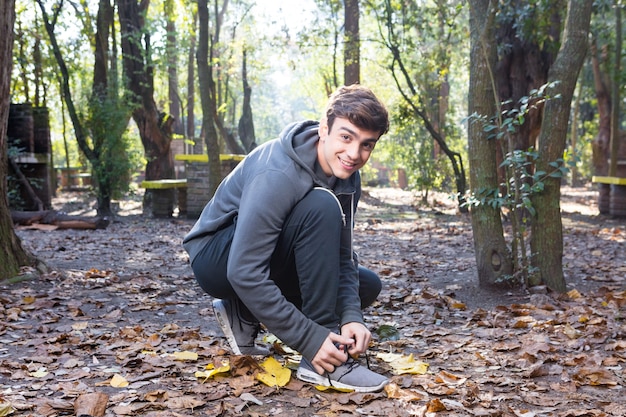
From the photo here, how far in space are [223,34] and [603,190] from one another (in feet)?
101

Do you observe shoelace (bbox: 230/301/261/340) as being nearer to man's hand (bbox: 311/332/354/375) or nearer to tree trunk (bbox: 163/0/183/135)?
man's hand (bbox: 311/332/354/375)

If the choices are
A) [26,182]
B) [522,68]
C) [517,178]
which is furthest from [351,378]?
[26,182]

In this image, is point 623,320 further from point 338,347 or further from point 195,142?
point 195,142

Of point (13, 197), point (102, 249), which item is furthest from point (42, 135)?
point (102, 249)

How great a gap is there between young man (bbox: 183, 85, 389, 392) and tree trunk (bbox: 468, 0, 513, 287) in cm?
189

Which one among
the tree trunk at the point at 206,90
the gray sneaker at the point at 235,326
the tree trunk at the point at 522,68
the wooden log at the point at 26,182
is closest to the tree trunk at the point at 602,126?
the tree trunk at the point at 522,68

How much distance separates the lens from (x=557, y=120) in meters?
4.40

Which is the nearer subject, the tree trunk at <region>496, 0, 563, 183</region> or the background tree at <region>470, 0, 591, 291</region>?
the background tree at <region>470, 0, 591, 291</region>

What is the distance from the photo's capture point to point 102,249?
7.43m

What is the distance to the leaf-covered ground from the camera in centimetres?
249

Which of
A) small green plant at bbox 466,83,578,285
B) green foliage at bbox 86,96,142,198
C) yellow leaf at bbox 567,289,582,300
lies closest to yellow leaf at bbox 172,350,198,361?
small green plant at bbox 466,83,578,285

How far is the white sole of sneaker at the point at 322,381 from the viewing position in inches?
102

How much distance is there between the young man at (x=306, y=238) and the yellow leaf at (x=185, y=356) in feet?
1.26

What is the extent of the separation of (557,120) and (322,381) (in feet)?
8.73
